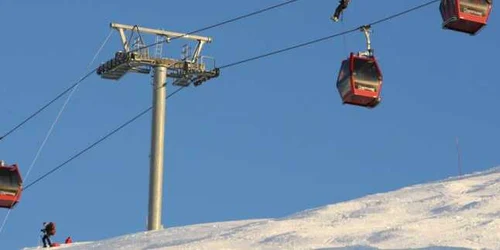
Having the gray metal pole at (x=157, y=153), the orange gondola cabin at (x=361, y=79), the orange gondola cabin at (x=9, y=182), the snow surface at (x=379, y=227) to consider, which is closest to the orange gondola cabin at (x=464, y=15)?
the orange gondola cabin at (x=361, y=79)

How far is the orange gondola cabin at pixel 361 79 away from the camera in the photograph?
26406 mm

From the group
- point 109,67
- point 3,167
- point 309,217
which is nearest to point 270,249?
point 309,217

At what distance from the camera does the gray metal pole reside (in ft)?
131

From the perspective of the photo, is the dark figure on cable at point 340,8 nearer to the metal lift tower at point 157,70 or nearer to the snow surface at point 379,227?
the snow surface at point 379,227

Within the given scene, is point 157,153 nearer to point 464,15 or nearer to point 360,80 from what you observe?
point 360,80

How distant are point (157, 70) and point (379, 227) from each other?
21.0 m

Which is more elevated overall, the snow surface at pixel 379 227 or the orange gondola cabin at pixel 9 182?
the orange gondola cabin at pixel 9 182

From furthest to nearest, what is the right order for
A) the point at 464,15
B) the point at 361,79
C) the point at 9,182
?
the point at 9,182, the point at 361,79, the point at 464,15

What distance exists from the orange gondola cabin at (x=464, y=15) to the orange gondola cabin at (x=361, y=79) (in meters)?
1.71

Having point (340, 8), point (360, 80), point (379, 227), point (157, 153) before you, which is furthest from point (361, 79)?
point (157, 153)

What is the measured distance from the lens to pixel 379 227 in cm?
2386

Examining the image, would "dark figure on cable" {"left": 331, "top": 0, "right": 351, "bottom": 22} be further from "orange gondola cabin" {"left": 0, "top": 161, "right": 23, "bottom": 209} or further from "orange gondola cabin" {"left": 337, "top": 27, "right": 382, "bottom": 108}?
"orange gondola cabin" {"left": 0, "top": 161, "right": 23, "bottom": 209}

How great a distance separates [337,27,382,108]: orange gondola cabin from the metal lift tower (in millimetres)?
15120

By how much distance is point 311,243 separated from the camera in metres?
23.1
